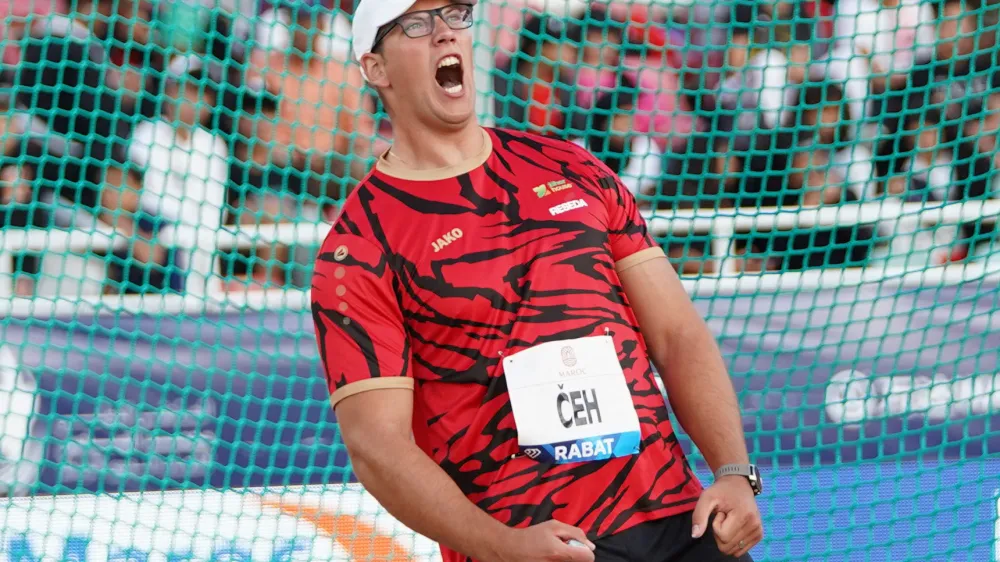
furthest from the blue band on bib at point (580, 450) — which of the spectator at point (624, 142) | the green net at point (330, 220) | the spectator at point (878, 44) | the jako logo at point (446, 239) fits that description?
the spectator at point (878, 44)

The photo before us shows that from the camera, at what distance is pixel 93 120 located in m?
3.96

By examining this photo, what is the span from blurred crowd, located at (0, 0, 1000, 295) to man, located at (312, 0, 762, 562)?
1.89 m

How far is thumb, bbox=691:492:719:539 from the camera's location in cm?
171

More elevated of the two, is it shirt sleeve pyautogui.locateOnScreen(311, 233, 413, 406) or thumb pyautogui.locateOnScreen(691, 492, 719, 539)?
shirt sleeve pyautogui.locateOnScreen(311, 233, 413, 406)

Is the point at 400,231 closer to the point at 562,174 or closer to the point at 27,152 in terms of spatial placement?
the point at 562,174

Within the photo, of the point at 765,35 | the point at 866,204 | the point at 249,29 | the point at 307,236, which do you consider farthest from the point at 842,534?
the point at 249,29

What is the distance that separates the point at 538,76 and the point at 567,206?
2247 millimetres

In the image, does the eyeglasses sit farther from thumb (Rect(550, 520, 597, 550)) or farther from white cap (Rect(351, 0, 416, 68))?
thumb (Rect(550, 520, 597, 550))

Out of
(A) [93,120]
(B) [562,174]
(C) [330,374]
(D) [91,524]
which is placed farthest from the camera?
(A) [93,120]

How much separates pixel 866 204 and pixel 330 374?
2.67 meters

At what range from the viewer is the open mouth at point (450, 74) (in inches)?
78.9

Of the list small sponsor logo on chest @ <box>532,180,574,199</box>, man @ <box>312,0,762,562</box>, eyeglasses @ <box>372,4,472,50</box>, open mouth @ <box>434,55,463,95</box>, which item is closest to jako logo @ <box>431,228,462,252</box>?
man @ <box>312,0,762,562</box>

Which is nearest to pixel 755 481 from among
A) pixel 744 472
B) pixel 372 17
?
pixel 744 472

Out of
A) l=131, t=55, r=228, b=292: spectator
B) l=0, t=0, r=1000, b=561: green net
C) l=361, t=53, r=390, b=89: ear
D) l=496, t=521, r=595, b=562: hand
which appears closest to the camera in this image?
l=496, t=521, r=595, b=562: hand
